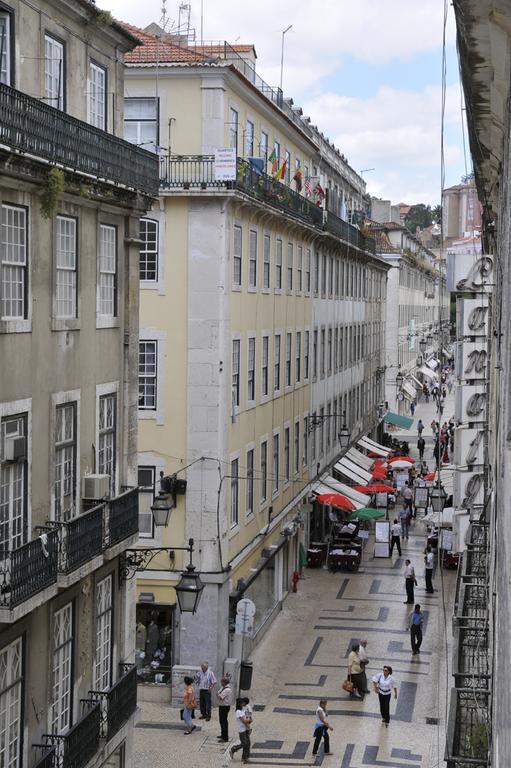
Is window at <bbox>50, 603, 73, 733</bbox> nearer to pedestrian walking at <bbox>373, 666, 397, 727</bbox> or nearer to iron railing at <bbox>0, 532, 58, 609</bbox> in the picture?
iron railing at <bbox>0, 532, 58, 609</bbox>

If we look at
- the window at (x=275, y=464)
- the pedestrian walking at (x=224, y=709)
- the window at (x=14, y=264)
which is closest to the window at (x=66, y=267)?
the window at (x=14, y=264)

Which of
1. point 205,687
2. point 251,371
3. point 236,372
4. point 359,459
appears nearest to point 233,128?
point 236,372

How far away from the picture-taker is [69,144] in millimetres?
14227

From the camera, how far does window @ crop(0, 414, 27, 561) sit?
13594 millimetres

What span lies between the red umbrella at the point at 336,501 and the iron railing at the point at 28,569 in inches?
942

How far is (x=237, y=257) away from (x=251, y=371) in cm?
330

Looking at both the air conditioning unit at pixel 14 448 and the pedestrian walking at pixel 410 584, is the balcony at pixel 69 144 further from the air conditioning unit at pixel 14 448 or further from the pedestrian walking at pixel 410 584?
the pedestrian walking at pixel 410 584

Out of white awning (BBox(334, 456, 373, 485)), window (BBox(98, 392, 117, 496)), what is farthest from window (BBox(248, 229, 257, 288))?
white awning (BBox(334, 456, 373, 485))

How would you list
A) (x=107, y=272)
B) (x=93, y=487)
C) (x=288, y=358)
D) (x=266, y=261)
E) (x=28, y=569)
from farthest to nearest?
(x=288, y=358), (x=266, y=261), (x=107, y=272), (x=93, y=487), (x=28, y=569)

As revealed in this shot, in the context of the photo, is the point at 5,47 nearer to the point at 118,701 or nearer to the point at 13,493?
the point at 13,493

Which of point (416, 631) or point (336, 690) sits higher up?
point (416, 631)

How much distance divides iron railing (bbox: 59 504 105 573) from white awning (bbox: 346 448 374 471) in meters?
32.4

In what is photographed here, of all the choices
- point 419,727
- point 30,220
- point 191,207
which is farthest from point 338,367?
point 30,220

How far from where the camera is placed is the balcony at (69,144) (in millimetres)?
12625
